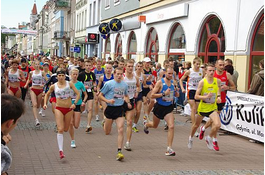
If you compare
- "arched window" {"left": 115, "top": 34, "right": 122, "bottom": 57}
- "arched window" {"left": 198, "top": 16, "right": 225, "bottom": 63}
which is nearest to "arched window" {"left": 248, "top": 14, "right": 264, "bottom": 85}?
"arched window" {"left": 198, "top": 16, "right": 225, "bottom": 63}

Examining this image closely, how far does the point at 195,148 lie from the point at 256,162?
4.86 ft

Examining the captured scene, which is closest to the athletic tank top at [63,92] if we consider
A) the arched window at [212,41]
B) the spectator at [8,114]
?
the spectator at [8,114]

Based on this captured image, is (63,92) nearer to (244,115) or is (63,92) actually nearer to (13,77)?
(13,77)

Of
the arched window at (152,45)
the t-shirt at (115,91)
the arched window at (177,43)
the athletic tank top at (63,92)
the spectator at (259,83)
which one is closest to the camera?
the athletic tank top at (63,92)

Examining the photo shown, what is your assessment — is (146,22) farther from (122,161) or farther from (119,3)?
(122,161)

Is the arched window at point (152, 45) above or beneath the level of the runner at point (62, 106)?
above

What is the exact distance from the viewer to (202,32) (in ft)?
56.6

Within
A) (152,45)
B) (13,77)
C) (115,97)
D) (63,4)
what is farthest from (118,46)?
(63,4)

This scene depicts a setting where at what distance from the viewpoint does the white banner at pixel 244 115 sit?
9.30 m

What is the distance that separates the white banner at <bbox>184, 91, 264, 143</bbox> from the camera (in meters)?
9.30

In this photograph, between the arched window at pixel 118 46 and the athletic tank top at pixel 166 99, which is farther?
the arched window at pixel 118 46

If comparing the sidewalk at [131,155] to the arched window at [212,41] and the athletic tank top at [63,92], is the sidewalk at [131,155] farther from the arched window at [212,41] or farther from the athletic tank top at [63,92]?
the arched window at [212,41]

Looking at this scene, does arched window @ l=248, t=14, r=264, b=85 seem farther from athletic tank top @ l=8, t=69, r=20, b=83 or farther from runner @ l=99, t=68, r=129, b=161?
athletic tank top @ l=8, t=69, r=20, b=83

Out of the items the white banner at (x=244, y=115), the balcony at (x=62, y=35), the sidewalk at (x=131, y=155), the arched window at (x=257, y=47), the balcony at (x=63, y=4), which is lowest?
the sidewalk at (x=131, y=155)
